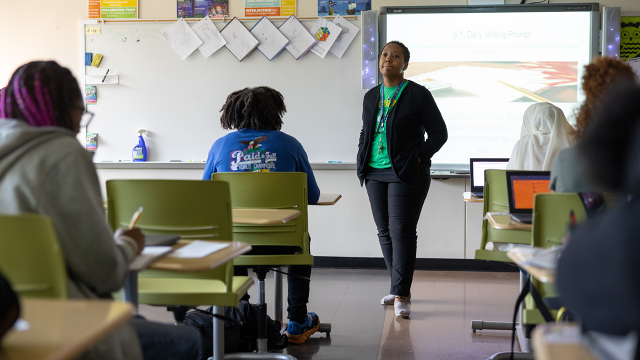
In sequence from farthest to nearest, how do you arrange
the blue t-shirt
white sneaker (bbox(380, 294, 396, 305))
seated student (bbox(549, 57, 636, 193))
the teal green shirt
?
white sneaker (bbox(380, 294, 396, 305)) < the teal green shirt < the blue t-shirt < seated student (bbox(549, 57, 636, 193))

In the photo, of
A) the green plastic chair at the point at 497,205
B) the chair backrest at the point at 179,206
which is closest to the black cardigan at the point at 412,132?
the green plastic chair at the point at 497,205

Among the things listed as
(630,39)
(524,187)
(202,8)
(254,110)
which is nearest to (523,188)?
(524,187)

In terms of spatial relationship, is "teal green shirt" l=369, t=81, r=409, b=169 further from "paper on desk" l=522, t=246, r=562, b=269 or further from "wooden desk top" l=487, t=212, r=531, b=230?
"paper on desk" l=522, t=246, r=562, b=269

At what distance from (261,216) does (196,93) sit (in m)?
2.87

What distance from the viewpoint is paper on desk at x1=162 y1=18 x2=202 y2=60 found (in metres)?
4.45

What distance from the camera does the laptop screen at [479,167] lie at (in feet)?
11.5

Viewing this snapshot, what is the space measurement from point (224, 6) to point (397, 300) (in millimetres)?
2730

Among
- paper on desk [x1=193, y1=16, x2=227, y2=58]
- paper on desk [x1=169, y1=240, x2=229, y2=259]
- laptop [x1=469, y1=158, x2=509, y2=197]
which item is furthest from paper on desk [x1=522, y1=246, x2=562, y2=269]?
paper on desk [x1=193, y1=16, x2=227, y2=58]

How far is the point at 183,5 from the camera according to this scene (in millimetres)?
4457

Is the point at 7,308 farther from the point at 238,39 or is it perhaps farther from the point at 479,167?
the point at 238,39

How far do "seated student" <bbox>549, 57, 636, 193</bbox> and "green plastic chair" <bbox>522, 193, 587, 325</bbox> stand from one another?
13cm

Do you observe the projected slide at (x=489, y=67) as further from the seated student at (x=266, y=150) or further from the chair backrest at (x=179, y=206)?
the chair backrest at (x=179, y=206)

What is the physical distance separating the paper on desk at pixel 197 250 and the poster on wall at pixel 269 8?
129 inches

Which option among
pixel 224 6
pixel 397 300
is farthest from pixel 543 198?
pixel 224 6
